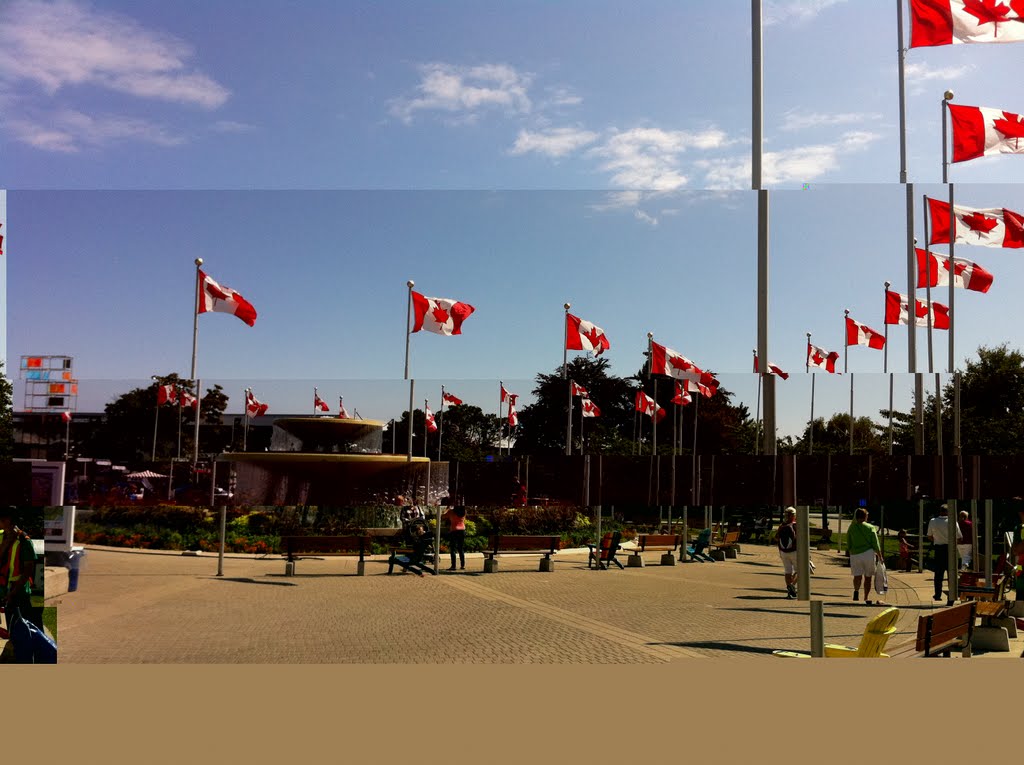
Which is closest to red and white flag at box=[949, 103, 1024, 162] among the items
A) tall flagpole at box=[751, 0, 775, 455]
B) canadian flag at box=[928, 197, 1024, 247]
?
canadian flag at box=[928, 197, 1024, 247]

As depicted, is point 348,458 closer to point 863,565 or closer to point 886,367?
point 863,565

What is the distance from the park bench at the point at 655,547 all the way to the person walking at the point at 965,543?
3116mm

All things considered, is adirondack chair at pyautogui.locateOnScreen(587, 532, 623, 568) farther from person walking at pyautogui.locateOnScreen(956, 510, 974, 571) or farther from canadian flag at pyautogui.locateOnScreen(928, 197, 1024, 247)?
canadian flag at pyautogui.locateOnScreen(928, 197, 1024, 247)

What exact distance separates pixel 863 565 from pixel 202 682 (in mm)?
6177

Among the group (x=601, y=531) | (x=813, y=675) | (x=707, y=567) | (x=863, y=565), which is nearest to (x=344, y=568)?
(x=601, y=531)

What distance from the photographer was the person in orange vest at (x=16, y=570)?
→ 7.59m

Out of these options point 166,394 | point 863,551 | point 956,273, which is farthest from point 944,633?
point 166,394

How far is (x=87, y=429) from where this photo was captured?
307 inches

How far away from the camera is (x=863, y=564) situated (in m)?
7.88

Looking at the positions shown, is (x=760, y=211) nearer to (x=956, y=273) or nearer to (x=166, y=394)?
(x=956, y=273)

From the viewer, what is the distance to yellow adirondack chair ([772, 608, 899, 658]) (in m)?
7.31

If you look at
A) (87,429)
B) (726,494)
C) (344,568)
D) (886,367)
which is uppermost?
(886,367)

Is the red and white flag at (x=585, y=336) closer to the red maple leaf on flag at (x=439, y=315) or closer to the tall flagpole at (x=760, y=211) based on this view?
the red maple leaf on flag at (x=439, y=315)

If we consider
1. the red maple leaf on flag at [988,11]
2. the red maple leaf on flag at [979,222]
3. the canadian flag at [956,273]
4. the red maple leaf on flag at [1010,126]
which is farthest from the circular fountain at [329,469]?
the red maple leaf on flag at [1010,126]
